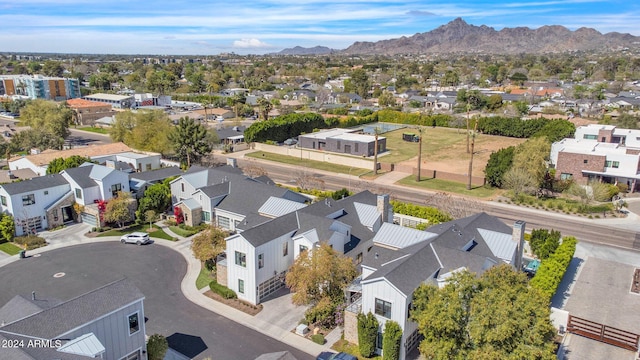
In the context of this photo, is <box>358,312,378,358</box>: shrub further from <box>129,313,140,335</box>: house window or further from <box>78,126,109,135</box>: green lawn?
<box>78,126,109,135</box>: green lawn

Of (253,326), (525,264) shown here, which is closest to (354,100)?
(525,264)

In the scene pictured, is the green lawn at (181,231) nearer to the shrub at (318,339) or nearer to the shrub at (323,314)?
the shrub at (323,314)

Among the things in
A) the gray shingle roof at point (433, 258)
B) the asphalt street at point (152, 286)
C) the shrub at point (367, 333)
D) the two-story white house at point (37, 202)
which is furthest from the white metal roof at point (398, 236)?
the two-story white house at point (37, 202)

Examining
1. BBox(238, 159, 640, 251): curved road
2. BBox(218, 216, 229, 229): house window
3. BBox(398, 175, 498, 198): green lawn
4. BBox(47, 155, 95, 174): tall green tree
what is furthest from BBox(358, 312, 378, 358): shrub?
BBox(47, 155, 95, 174): tall green tree

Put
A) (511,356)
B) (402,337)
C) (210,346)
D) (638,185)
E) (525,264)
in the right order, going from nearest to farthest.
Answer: (511,356), (402,337), (210,346), (525,264), (638,185)

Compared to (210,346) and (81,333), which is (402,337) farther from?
(81,333)

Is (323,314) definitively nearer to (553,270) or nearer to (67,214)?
(553,270)
